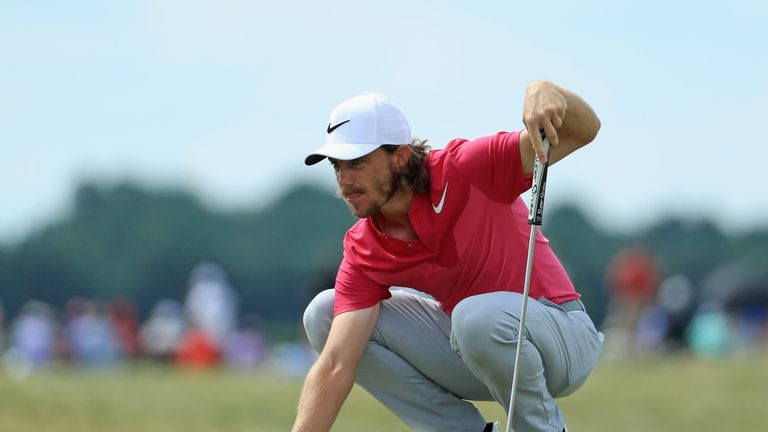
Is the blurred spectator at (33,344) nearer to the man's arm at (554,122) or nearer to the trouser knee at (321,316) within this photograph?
the trouser knee at (321,316)

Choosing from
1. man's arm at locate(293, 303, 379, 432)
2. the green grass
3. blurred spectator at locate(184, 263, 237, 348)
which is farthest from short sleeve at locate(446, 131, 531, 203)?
blurred spectator at locate(184, 263, 237, 348)

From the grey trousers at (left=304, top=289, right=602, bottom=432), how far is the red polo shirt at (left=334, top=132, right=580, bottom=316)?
16 centimetres

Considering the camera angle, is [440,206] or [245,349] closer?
[440,206]

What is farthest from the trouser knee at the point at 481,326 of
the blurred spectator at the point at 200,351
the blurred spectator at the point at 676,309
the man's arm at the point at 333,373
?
the blurred spectator at the point at 200,351

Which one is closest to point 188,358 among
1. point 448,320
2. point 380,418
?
point 380,418

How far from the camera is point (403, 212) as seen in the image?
6102mm

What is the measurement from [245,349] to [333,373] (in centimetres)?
2129

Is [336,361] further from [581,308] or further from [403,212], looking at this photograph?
[581,308]

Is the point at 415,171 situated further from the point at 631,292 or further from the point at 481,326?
Answer: the point at 631,292

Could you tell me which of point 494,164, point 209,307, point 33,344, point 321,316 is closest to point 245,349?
point 209,307

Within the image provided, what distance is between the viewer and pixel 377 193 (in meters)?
6.02

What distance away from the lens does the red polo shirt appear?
592 cm

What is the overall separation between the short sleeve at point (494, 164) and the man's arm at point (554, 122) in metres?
0.05

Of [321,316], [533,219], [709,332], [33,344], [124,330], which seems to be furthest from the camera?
[124,330]
